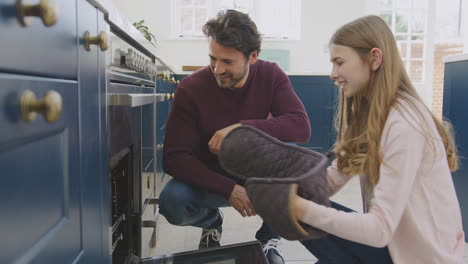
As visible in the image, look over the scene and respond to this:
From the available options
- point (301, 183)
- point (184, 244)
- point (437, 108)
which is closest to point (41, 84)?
point (301, 183)

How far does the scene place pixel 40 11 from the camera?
44 centimetres

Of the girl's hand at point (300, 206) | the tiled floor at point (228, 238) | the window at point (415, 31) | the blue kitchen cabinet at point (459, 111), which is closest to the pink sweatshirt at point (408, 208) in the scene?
the girl's hand at point (300, 206)

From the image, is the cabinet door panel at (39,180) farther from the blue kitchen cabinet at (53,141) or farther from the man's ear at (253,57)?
the man's ear at (253,57)

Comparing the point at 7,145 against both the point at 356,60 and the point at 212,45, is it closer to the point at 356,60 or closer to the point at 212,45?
the point at 356,60

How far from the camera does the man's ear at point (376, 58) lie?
965 mm

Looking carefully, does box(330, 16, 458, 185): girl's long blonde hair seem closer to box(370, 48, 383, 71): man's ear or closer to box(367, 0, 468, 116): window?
box(370, 48, 383, 71): man's ear

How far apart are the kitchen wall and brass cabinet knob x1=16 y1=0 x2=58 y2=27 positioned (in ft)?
15.9

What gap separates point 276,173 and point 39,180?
56cm

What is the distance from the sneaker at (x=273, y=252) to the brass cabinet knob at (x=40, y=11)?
126 centimetres

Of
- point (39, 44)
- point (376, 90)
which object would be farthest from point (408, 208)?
point (39, 44)

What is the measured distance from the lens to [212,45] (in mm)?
1422

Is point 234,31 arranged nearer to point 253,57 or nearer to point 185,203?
point 253,57

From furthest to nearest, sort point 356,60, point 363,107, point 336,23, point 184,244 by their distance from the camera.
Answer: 1. point 336,23
2. point 184,244
3. point 363,107
4. point 356,60

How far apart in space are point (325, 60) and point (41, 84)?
5.14 m
